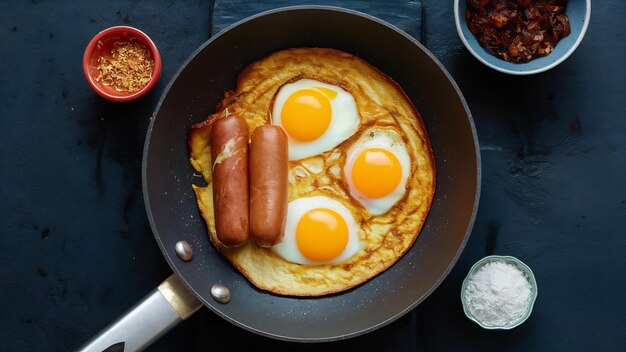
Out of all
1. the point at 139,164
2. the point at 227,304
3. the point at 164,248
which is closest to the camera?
the point at 164,248

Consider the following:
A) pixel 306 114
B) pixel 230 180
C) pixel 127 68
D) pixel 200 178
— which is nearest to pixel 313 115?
pixel 306 114

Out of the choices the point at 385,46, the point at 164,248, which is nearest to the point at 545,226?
the point at 385,46

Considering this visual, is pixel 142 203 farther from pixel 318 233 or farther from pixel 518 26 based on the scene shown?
pixel 518 26

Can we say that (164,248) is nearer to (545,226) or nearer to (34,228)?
(34,228)

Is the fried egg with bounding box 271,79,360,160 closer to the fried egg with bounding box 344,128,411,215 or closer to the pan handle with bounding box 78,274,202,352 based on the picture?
the fried egg with bounding box 344,128,411,215

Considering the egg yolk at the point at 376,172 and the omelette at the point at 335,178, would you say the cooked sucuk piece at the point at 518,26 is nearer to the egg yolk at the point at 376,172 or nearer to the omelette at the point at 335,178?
the omelette at the point at 335,178

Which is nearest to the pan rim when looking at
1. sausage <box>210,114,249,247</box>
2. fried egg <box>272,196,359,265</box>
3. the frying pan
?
the frying pan
